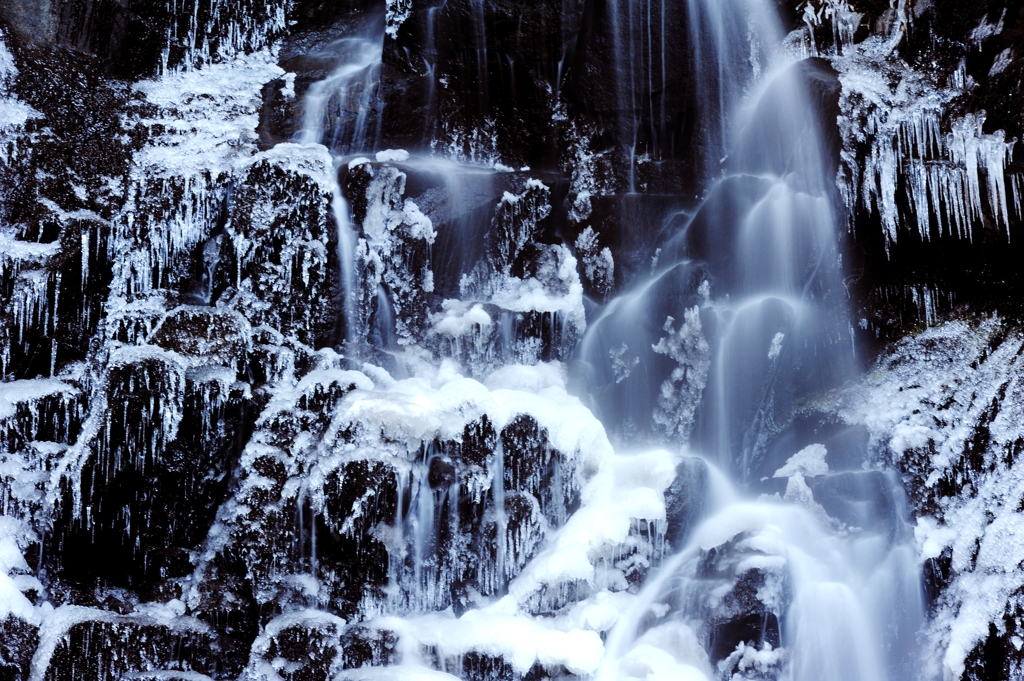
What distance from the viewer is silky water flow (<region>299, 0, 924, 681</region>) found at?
6949 millimetres

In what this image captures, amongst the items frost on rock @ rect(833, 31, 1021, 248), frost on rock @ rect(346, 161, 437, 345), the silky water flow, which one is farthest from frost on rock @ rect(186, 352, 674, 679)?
frost on rock @ rect(833, 31, 1021, 248)

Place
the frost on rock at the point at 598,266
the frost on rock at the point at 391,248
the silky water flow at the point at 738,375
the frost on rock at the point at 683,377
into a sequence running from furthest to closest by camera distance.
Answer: the frost on rock at the point at 598,266 → the frost on rock at the point at 683,377 → the frost on rock at the point at 391,248 → the silky water flow at the point at 738,375

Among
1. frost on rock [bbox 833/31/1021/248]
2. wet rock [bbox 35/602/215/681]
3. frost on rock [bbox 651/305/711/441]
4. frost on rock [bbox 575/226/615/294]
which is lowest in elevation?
wet rock [bbox 35/602/215/681]

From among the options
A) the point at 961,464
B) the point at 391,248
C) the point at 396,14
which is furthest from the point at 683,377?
the point at 396,14

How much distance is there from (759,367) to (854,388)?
0.90m

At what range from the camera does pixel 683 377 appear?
29.0 feet

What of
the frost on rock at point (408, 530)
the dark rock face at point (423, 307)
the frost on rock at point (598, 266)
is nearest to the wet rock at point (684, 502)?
the dark rock face at point (423, 307)

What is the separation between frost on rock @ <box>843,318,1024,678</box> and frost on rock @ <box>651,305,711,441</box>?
55.7 inches

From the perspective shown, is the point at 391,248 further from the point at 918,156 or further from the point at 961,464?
the point at 961,464

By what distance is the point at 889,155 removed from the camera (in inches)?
326

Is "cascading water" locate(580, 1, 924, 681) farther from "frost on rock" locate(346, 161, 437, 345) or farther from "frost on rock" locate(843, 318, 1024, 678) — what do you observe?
"frost on rock" locate(346, 161, 437, 345)

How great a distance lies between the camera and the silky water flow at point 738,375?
22.8ft

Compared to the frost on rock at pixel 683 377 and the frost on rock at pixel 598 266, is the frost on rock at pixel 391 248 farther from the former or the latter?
the frost on rock at pixel 683 377

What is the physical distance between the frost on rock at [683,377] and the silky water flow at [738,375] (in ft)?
0.05
